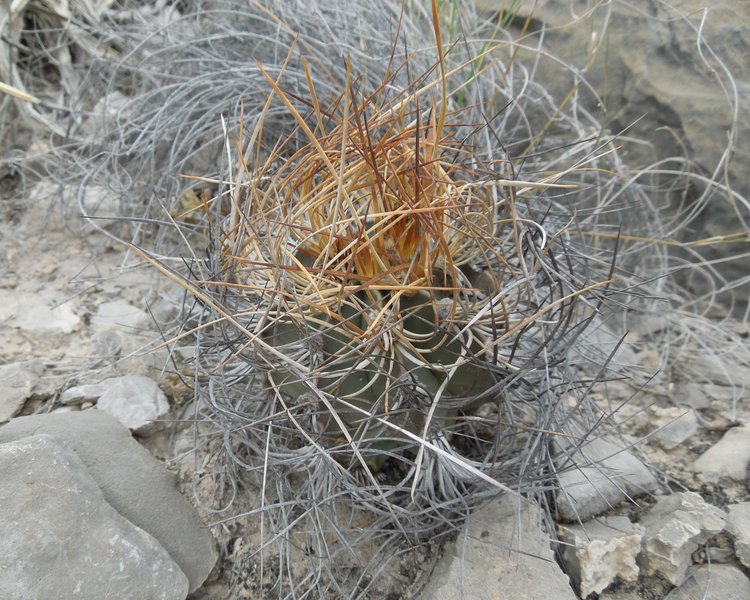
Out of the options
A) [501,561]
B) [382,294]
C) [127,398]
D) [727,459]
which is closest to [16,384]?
[127,398]

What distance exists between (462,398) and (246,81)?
→ 84 centimetres

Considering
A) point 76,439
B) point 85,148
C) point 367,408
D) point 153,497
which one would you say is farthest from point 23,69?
point 367,408

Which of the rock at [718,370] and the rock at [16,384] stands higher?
the rock at [718,370]

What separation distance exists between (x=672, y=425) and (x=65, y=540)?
0.97 meters

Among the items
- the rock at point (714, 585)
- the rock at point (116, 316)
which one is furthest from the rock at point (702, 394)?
the rock at point (116, 316)

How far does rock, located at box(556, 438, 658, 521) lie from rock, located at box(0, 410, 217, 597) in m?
0.50

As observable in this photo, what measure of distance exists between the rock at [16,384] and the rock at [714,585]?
0.99 metres

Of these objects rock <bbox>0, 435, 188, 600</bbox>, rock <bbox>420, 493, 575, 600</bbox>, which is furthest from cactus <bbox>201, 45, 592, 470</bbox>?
rock <bbox>0, 435, 188, 600</bbox>

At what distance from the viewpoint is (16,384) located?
110 cm

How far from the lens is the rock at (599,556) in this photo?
2.95 feet

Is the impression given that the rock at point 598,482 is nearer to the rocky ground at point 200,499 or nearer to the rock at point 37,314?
the rocky ground at point 200,499

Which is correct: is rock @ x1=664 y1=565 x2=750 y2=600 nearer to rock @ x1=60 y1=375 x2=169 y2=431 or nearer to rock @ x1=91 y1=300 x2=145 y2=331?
rock @ x1=60 y1=375 x2=169 y2=431

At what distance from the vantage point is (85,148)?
156 centimetres

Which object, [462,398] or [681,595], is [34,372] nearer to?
[462,398]
